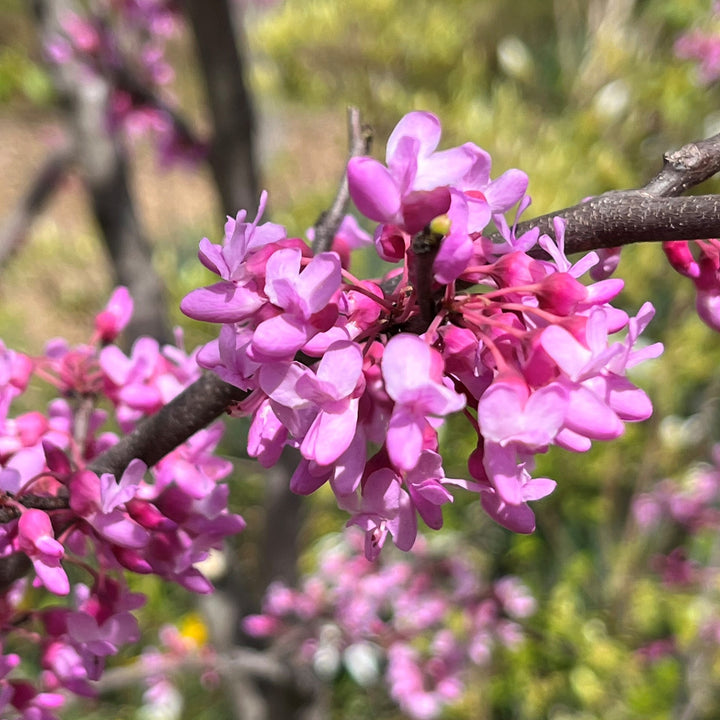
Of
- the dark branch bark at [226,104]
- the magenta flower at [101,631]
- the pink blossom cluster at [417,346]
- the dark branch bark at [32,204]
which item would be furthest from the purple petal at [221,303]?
the dark branch bark at [32,204]

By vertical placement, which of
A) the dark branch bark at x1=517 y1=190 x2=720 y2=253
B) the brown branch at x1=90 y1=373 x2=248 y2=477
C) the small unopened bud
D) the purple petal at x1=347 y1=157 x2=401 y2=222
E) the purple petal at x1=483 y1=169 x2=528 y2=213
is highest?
the purple petal at x1=483 y1=169 x2=528 y2=213

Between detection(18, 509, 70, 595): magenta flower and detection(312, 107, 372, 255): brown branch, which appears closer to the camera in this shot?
detection(18, 509, 70, 595): magenta flower

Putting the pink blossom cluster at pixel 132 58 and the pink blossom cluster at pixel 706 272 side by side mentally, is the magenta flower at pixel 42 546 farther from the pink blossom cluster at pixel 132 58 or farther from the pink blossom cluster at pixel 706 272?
the pink blossom cluster at pixel 132 58

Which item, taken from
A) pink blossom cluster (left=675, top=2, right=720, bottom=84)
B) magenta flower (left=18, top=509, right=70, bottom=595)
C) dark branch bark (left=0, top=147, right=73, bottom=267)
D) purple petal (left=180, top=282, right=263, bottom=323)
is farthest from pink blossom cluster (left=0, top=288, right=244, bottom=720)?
pink blossom cluster (left=675, top=2, right=720, bottom=84)

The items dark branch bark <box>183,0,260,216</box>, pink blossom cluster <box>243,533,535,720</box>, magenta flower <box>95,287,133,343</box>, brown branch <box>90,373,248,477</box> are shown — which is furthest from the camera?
pink blossom cluster <box>243,533,535,720</box>

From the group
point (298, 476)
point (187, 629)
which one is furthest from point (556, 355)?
point (187, 629)

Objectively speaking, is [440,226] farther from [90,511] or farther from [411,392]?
[90,511]

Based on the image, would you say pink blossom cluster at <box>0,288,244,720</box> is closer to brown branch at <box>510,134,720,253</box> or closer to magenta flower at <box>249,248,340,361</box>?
magenta flower at <box>249,248,340,361</box>

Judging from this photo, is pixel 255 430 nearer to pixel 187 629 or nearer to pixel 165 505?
pixel 165 505
